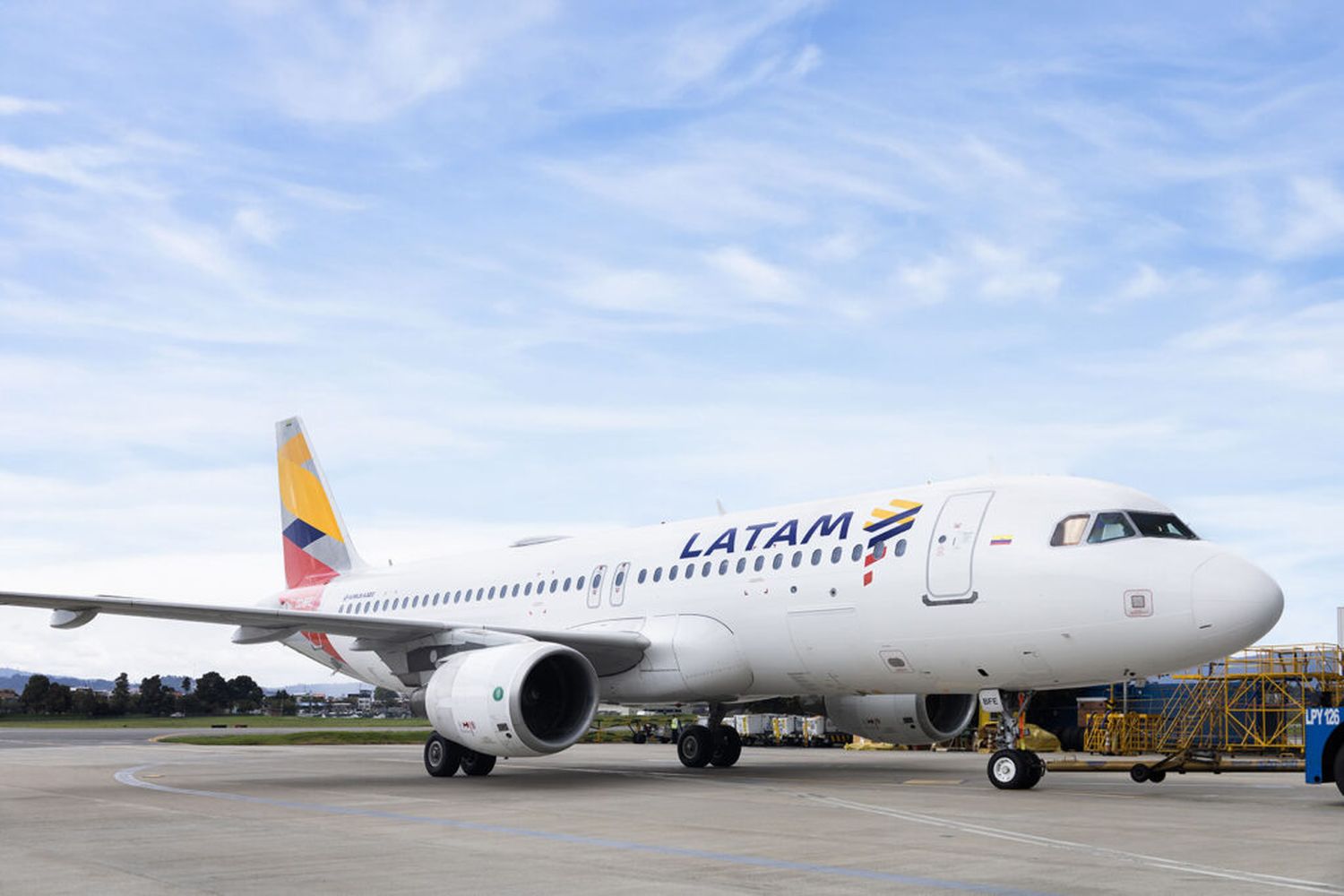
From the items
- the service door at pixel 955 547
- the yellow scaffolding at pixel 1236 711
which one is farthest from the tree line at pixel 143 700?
the service door at pixel 955 547

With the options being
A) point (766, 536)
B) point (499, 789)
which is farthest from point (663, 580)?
point (499, 789)

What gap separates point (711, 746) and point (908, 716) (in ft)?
12.1

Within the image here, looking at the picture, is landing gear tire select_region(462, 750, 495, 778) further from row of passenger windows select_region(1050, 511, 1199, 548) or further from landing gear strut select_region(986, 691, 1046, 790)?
row of passenger windows select_region(1050, 511, 1199, 548)

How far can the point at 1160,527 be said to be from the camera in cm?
1537

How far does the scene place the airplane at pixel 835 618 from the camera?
14.9 metres

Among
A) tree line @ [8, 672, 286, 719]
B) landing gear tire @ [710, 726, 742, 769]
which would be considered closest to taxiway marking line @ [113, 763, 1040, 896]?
landing gear tire @ [710, 726, 742, 769]

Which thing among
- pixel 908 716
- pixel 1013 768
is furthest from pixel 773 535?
pixel 1013 768

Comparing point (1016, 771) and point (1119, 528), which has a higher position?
point (1119, 528)

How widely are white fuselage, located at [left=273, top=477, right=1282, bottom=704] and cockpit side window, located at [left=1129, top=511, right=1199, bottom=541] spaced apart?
15 centimetres

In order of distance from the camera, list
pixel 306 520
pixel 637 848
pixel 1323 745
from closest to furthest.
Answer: pixel 637 848 → pixel 1323 745 → pixel 306 520

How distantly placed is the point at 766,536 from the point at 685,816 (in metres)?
6.55

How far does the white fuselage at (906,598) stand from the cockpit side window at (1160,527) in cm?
15

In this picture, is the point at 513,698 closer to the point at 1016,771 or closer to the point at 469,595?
the point at 1016,771

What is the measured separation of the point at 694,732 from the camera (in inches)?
867
